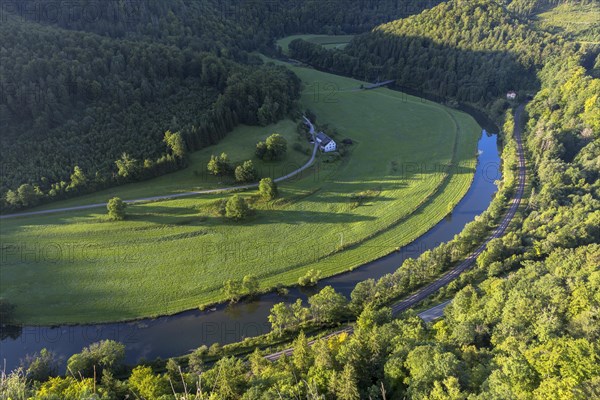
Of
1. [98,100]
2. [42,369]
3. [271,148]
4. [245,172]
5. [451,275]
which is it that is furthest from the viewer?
[271,148]

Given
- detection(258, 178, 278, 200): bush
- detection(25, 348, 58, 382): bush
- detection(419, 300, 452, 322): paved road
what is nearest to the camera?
detection(25, 348, 58, 382): bush

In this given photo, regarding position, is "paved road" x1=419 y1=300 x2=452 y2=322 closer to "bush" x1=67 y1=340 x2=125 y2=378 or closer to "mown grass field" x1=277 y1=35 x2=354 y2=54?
"bush" x1=67 y1=340 x2=125 y2=378

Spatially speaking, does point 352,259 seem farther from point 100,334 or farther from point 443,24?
point 443,24

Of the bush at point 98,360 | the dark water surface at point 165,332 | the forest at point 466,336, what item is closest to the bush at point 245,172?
the dark water surface at point 165,332

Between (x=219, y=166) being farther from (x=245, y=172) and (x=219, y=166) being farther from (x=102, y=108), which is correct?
(x=102, y=108)

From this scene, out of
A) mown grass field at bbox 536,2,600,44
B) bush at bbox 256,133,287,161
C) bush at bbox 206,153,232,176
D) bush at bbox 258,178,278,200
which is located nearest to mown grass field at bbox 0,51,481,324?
bush at bbox 258,178,278,200

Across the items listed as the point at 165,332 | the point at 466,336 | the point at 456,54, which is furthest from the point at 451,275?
the point at 456,54

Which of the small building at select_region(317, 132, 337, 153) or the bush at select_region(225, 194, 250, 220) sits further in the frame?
the small building at select_region(317, 132, 337, 153)
